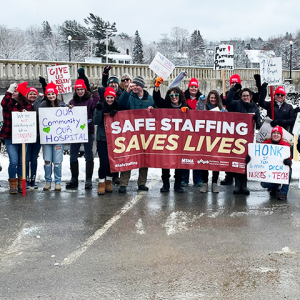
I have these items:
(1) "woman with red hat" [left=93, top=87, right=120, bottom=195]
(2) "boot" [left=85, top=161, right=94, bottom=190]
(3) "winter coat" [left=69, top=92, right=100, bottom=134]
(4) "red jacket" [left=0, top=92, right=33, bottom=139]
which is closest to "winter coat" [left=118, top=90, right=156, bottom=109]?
(1) "woman with red hat" [left=93, top=87, right=120, bottom=195]

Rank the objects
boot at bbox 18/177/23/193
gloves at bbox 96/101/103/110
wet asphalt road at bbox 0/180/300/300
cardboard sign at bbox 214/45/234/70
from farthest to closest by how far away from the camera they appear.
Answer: cardboard sign at bbox 214/45/234/70
boot at bbox 18/177/23/193
gloves at bbox 96/101/103/110
wet asphalt road at bbox 0/180/300/300

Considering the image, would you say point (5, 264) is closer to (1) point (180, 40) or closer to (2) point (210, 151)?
(2) point (210, 151)

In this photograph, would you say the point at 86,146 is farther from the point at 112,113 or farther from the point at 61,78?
the point at 61,78

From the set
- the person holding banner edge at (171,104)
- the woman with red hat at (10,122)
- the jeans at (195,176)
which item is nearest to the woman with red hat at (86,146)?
the woman with red hat at (10,122)

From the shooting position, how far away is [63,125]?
28.4ft

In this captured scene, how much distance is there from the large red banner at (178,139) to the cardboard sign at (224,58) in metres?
2.72

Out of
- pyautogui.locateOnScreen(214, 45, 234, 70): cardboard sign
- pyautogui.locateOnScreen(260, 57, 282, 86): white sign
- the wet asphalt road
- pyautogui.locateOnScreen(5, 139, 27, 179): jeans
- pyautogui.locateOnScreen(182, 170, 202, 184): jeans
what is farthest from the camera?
pyautogui.locateOnScreen(214, 45, 234, 70): cardboard sign

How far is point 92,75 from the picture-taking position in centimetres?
2220

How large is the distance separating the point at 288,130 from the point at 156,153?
2.47 meters

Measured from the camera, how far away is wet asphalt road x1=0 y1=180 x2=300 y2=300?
14.4 feet

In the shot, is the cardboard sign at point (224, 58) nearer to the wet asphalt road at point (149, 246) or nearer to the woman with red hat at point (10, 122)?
the wet asphalt road at point (149, 246)

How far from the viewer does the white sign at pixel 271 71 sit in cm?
929

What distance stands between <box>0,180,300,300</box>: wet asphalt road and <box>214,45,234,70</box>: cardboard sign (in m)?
3.56

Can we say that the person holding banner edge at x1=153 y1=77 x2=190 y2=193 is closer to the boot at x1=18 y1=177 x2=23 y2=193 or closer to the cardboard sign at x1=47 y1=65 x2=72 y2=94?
the boot at x1=18 y1=177 x2=23 y2=193
